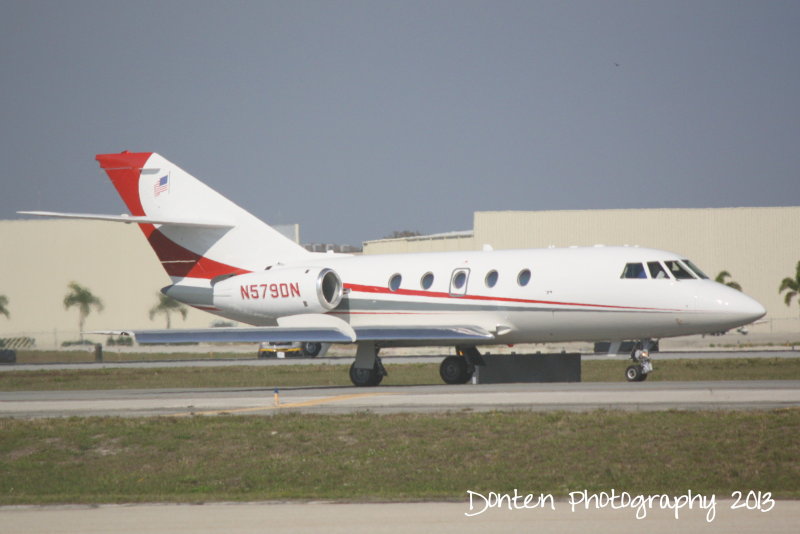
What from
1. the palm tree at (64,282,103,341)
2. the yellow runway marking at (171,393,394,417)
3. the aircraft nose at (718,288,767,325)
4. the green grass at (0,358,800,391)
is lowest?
the green grass at (0,358,800,391)

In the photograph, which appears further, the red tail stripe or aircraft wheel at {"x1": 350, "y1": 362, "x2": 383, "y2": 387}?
the red tail stripe

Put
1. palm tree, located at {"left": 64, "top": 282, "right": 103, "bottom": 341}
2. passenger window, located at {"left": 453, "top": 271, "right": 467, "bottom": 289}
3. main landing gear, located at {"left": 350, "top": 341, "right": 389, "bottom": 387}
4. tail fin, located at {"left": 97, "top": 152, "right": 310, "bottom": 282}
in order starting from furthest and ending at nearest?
1. palm tree, located at {"left": 64, "top": 282, "right": 103, "bottom": 341}
2. tail fin, located at {"left": 97, "top": 152, "right": 310, "bottom": 282}
3. main landing gear, located at {"left": 350, "top": 341, "right": 389, "bottom": 387}
4. passenger window, located at {"left": 453, "top": 271, "right": 467, "bottom": 289}

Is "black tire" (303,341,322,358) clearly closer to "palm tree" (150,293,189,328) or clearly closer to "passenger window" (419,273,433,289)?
"passenger window" (419,273,433,289)

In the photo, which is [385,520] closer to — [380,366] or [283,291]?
[380,366]

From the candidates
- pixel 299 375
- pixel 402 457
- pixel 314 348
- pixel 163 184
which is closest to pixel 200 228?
pixel 163 184

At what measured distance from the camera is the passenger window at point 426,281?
28.8m

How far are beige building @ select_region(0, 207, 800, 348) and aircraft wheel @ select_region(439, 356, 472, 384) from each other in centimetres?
4293

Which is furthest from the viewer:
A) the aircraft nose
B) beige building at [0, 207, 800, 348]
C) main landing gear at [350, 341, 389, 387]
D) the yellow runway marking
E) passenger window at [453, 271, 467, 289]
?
beige building at [0, 207, 800, 348]

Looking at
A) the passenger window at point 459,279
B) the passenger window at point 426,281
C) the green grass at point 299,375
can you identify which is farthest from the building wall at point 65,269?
the passenger window at point 459,279

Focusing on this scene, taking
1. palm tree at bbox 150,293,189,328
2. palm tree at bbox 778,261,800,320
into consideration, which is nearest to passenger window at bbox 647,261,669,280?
palm tree at bbox 778,261,800,320

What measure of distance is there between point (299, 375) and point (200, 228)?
9.31 m

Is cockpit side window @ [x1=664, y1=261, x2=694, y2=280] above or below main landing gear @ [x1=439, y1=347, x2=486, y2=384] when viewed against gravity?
above

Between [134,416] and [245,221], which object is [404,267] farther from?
[134,416]

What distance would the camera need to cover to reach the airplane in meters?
26.0
